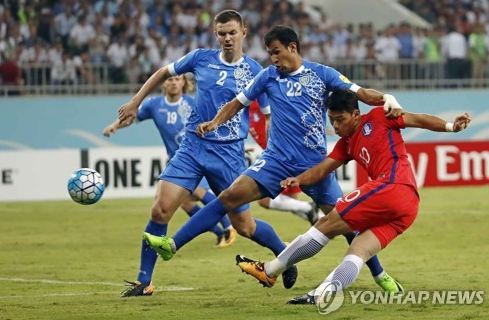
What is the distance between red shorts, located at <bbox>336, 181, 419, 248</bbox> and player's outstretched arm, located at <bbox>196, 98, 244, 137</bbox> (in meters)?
1.68

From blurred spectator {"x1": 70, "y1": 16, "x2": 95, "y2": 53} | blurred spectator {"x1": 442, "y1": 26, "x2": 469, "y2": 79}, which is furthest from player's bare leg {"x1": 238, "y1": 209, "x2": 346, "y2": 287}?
blurred spectator {"x1": 442, "y1": 26, "x2": 469, "y2": 79}

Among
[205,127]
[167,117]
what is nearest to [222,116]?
[205,127]

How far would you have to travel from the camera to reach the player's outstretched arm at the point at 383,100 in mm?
9867

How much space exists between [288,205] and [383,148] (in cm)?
814

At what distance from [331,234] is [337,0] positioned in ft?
85.6

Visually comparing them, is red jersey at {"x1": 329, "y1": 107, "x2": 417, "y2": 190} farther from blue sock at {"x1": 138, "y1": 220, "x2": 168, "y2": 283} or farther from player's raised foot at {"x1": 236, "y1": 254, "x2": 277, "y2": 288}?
blue sock at {"x1": 138, "y1": 220, "x2": 168, "y2": 283}

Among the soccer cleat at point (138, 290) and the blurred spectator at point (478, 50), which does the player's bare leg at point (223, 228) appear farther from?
the blurred spectator at point (478, 50)

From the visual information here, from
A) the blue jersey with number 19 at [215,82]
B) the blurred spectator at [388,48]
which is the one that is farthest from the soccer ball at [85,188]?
the blurred spectator at [388,48]

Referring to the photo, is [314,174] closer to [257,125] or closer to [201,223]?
[201,223]

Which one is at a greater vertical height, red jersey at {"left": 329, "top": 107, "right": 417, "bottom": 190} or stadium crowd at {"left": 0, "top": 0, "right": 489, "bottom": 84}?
red jersey at {"left": 329, "top": 107, "right": 417, "bottom": 190}

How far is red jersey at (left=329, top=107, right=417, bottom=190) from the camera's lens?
9.90 meters

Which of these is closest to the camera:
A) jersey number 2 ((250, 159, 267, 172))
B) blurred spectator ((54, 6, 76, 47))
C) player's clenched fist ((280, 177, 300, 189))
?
player's clenched fist ((280, 177, 300, 189))

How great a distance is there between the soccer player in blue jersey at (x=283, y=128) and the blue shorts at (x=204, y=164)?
608 mm

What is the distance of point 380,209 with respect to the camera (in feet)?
31.9
